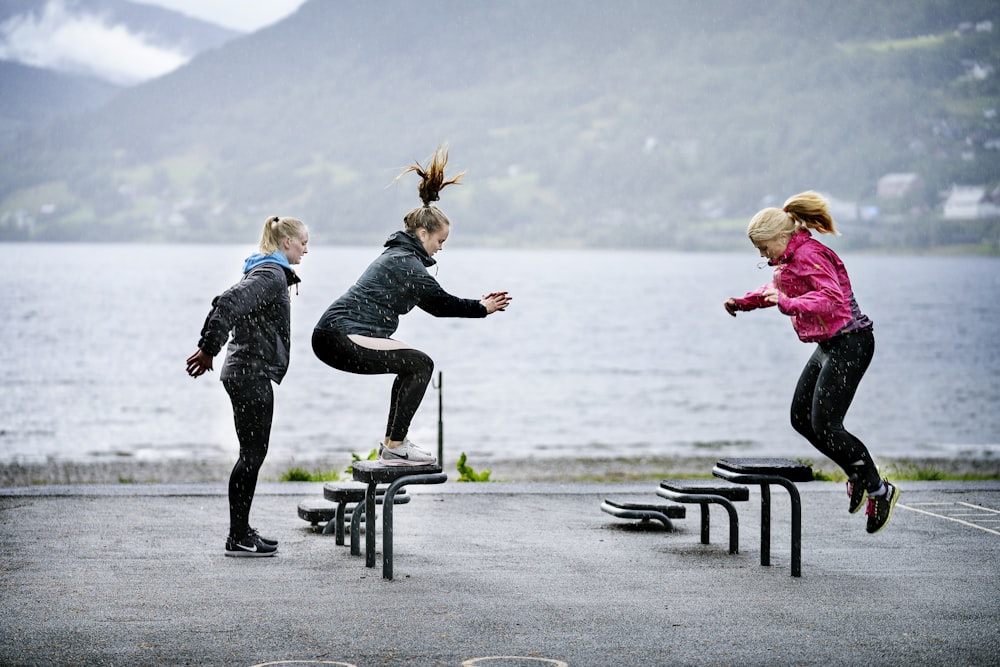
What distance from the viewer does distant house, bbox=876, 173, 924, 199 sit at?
169375 millimetres

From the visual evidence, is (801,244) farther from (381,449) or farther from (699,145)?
(699,145)

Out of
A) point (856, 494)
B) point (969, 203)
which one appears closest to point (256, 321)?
point (856, 494)

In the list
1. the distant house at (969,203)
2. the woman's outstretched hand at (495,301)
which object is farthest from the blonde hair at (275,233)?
the distant house at (969,203)

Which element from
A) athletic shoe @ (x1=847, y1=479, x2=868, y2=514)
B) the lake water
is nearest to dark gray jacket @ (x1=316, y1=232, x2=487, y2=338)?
athletic shoe @ (x1=847, y1=479, x2=868, y2=514)

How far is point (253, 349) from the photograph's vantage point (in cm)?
764

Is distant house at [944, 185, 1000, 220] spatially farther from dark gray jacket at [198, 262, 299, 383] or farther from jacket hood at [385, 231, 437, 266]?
dark gray jacket at [198, 262, 299, 383]

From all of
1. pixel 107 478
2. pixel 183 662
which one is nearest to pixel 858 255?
pixel 107 478

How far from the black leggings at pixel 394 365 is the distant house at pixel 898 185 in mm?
169764

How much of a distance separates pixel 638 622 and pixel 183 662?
2.08m

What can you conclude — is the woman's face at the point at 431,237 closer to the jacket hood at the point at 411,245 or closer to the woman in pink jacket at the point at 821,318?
the jacket hood at the point at 411,245

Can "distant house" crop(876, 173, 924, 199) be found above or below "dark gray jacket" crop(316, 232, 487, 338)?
above

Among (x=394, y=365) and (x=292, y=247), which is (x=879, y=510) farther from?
(x=292, y=247)

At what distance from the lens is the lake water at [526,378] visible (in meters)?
32.9

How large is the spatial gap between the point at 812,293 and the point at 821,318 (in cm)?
15
